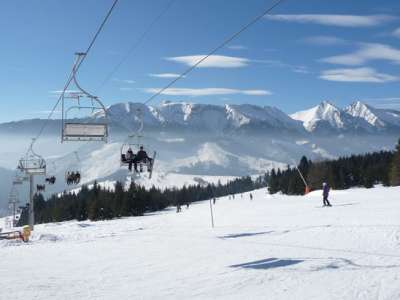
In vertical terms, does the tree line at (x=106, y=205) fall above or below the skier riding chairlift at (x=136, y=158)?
below

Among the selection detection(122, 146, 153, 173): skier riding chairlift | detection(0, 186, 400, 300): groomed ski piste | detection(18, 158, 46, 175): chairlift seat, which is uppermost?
detection(18, 158, 46, 175): chairlift seat

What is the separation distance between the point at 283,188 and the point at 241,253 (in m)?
107

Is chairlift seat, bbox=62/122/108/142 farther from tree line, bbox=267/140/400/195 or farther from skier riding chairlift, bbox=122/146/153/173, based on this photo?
tree line, bbox=267/140/400/195

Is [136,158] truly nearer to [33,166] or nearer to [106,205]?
[33,166]

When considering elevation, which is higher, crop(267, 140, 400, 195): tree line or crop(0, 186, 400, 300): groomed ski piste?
crop(267, 140, 400, 195): tree line

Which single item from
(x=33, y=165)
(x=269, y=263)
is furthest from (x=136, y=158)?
(x=33, y=165)

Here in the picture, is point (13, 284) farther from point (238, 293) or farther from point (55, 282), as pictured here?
point (238, 293)

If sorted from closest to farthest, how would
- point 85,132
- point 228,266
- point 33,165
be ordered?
point 228,266 → point 85,132 → point 33,165

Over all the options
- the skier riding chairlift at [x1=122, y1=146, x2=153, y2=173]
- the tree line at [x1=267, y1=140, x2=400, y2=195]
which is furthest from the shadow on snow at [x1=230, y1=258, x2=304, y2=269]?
the tree line at [x1=267, y1=140, x2=400, y2=195]

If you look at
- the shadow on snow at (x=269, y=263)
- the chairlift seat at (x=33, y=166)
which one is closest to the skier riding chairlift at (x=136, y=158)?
the shadow on snow at (x=269, y=263)

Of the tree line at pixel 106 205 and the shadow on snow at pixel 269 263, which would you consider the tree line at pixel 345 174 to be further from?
the shadow on snow at pixel 269 263

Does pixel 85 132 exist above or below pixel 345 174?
above

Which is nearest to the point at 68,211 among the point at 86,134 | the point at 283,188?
the point at 283,188

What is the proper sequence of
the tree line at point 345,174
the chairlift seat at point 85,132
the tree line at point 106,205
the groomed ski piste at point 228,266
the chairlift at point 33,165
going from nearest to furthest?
the groomed ski piste at point 228,266, the chairlift seat at point 85,132, the chairlift at point 33,165, the tree line at point 106,205, the tree line at point 345,174
